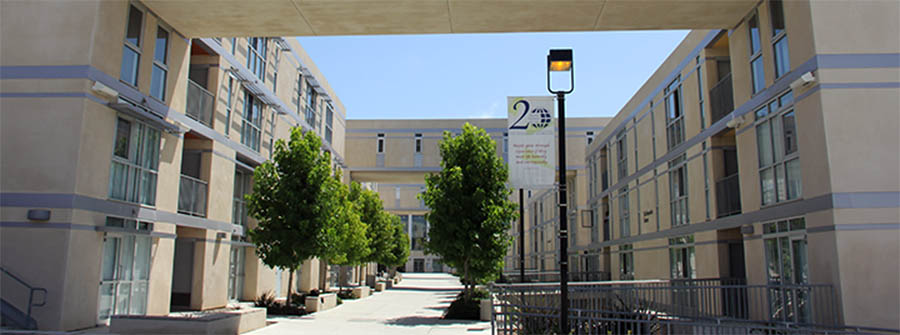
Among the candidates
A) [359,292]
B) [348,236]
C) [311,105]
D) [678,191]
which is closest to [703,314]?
[678,191]

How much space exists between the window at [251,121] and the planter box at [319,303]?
251 inches

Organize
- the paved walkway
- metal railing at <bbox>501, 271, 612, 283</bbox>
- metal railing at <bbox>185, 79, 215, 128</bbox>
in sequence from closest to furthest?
the paved walkway, metal railing at <bbox>185, 79, 215, 128</bbox>, metal railing at <bbox>501, 271, 612, 283</bbox>

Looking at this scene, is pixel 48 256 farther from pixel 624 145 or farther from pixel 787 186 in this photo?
pixel 624 145

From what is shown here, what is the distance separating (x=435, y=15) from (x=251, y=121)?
11.6 m

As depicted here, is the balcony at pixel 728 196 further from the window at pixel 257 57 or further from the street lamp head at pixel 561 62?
the window at pixel 257 57

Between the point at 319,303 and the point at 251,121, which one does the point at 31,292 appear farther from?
the point at 251,121

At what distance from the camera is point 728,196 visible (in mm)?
17859

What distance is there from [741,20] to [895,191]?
225 inches

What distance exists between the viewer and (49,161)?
42.1ft

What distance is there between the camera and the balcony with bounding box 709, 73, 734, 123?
1784 centimetres

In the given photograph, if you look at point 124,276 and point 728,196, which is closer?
point 124,276

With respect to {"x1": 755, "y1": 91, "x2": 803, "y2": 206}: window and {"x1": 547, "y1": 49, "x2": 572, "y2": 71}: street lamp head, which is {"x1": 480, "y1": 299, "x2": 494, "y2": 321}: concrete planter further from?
{"x1": 547, "y1": 49, "x2": 572, "y2": 71}: street lamp head

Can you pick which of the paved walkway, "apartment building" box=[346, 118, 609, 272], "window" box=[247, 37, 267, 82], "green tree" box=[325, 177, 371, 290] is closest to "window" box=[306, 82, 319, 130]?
"green tree" box=[325, 177, 371, 290]

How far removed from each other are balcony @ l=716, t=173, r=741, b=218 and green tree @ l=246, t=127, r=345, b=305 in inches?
485
